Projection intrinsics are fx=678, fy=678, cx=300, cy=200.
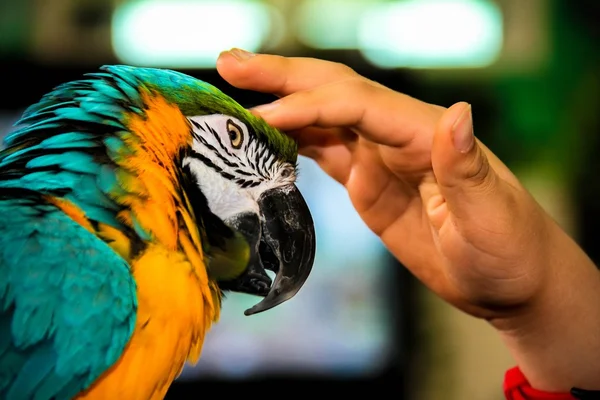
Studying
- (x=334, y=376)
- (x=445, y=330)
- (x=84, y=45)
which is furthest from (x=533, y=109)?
(x=84, y=45)

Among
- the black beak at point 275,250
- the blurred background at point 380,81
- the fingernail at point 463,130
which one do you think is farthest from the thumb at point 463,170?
the blurred background at point 380,81

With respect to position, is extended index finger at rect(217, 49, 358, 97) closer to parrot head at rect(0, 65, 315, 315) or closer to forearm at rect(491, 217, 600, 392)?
parrot head at rect(0, 65, 315, 315)

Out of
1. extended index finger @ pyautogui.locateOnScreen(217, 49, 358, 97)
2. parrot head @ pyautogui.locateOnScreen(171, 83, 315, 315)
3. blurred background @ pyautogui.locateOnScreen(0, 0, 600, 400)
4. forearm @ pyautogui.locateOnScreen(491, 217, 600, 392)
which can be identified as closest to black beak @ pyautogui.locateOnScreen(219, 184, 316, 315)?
parrot head @ pyautogui.locateOnScreen(171, 83, 315, 315)

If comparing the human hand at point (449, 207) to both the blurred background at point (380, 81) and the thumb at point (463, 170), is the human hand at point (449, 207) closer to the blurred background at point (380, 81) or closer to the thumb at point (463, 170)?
the thumb at point (463, 170)

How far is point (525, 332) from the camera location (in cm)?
70

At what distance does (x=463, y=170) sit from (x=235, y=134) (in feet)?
0.61

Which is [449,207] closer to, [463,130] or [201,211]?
[463,130]

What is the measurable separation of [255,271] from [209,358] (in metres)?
1.13

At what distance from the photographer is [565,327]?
682 millimetres

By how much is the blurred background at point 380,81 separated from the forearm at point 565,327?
0.89m

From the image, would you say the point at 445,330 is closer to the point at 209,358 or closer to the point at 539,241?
the point at 209,358

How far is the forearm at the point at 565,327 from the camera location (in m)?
0.67

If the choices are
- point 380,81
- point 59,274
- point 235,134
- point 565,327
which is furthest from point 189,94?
point 380,81

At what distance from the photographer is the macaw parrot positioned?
0.42 metres
